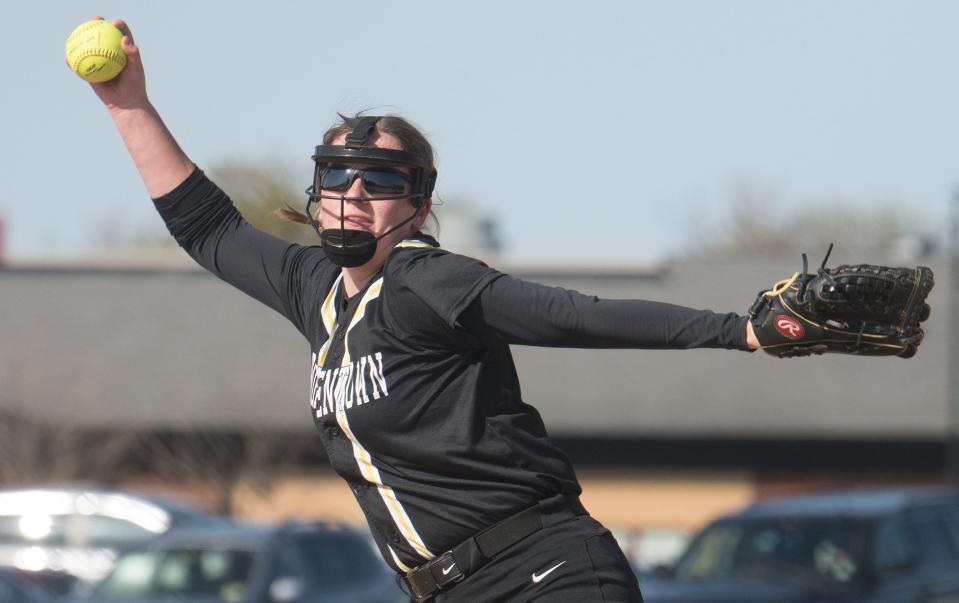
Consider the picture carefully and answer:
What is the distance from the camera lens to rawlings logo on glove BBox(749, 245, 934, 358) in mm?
3617

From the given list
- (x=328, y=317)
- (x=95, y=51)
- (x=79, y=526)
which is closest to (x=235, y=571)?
(x=79, y=526)

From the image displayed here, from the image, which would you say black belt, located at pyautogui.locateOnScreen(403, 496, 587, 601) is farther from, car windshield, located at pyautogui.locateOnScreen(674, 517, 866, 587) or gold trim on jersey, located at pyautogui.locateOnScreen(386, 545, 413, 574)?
car windshield, located at pyautogui.locateOnScreen(674, 517, 866, 587)

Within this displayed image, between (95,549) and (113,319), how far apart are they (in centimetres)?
1275

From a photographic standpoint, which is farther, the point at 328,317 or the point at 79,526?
the point at 79,526

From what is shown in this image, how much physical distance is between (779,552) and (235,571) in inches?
174

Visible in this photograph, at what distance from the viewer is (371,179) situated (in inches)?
168

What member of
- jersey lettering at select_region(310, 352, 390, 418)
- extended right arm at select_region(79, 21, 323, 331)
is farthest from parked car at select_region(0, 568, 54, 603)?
jersey lettering at select_region(310, 352, 390, 418)

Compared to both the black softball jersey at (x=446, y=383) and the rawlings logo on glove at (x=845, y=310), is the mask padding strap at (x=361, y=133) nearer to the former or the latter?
the black softball jersey at (x=446, y=383)

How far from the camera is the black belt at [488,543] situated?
4043 millimetres

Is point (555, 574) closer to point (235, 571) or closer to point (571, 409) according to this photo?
point (235, 571)

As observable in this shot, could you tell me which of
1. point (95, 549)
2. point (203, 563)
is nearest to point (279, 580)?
point (203, 563)

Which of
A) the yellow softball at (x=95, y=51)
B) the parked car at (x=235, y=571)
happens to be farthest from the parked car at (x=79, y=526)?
the yellow softball at (x=95, y=51)

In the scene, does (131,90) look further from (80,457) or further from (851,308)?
(80,457)

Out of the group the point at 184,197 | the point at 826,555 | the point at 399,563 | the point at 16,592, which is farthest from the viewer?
the point at 16,592
